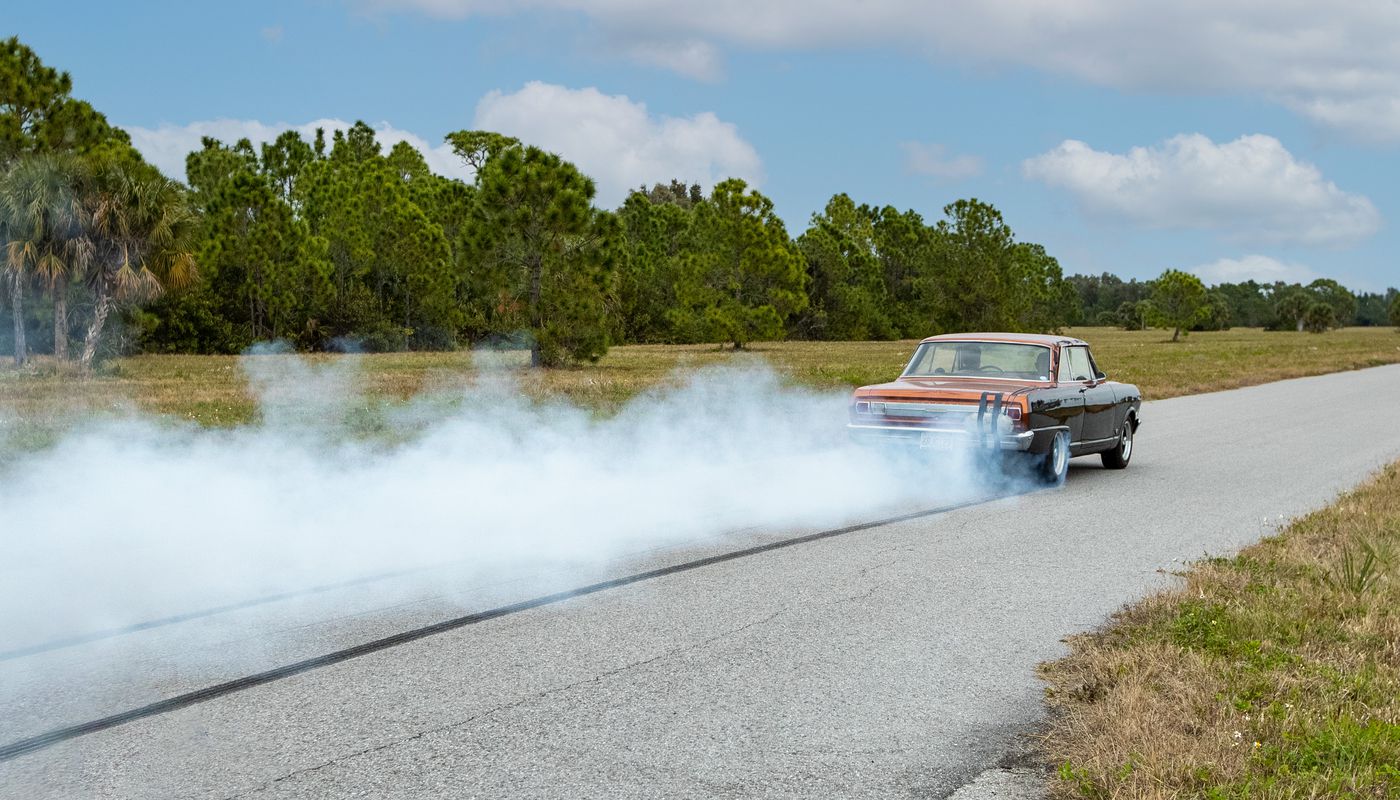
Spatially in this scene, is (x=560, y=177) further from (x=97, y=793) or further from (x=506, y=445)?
(x=97, y=793)

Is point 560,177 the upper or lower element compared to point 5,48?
lower

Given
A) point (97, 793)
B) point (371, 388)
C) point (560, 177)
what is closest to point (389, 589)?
point (97, 793)

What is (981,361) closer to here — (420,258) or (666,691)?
(666,691)

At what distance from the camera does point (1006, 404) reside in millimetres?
10289

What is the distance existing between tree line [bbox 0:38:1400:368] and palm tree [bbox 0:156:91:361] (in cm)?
5

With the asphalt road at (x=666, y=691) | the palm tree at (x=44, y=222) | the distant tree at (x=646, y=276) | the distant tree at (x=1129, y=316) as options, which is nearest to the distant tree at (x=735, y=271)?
the distant tree at (x=646, y=276)

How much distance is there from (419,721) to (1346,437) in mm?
15095

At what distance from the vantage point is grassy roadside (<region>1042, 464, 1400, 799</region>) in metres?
3.76

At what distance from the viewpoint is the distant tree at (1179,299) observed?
90062mm

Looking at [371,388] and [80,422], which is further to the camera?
[371,388]

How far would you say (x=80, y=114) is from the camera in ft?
125

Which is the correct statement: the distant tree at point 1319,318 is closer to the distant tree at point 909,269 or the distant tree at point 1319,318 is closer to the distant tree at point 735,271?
the distant tree at point 909,269

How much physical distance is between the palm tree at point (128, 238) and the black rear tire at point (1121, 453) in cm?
2582

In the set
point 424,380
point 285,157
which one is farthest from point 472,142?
point 424,380
